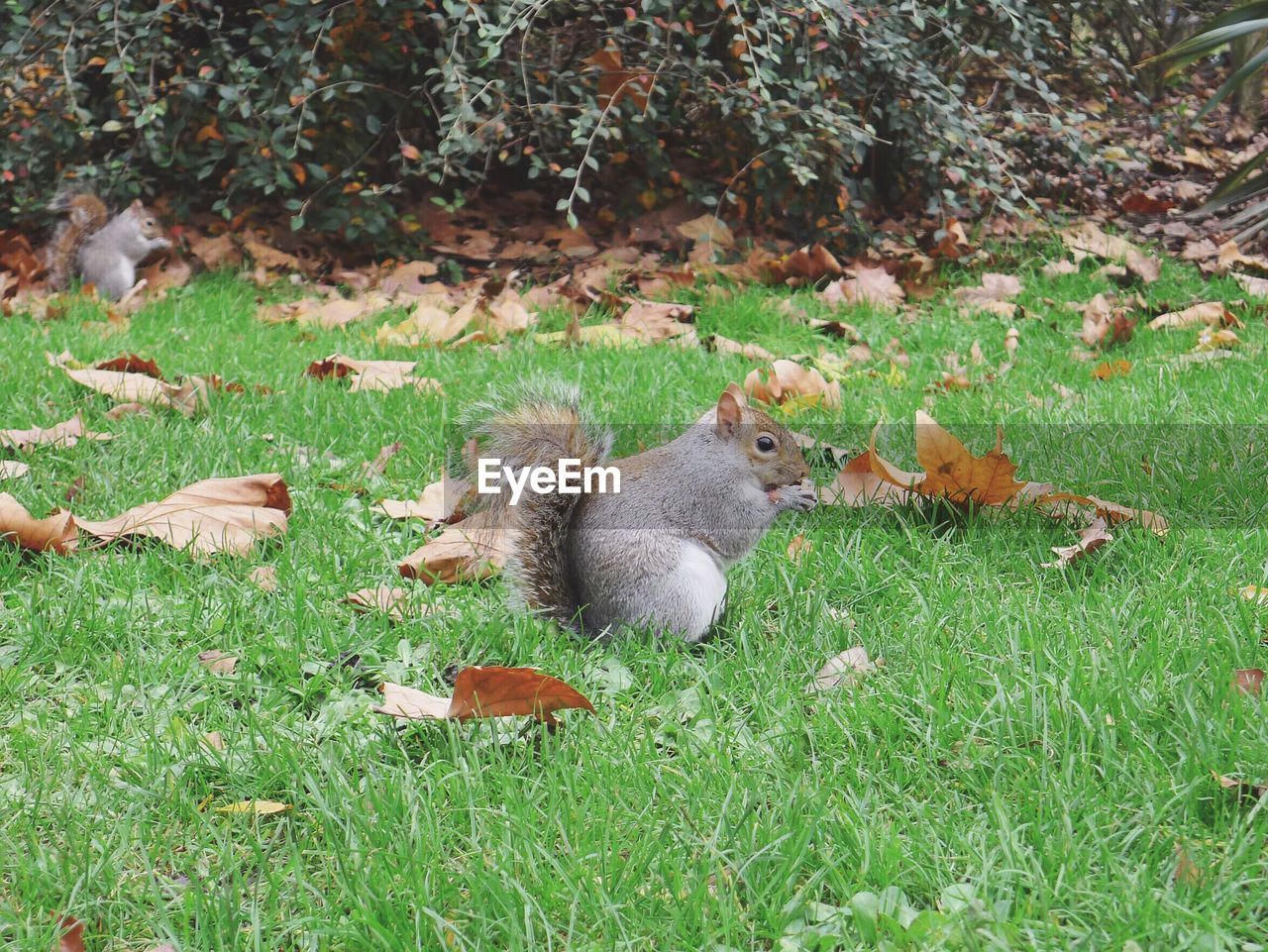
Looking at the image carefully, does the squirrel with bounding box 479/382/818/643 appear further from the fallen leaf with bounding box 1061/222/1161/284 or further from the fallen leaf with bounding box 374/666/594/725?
the fallen leaf with bounding box 1061/222/1161/284

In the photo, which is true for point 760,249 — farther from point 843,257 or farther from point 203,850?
point 203,850

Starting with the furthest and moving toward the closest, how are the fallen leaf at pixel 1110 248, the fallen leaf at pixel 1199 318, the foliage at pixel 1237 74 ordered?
the fallen leaf at pixel 1110 248
the foliage at pixel 1237 74
the fallen leaf at pixel 1199 318

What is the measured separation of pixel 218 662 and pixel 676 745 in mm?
661

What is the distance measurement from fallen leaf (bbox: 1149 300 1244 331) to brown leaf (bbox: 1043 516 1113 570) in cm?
178

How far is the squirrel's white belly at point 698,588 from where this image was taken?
1716mm

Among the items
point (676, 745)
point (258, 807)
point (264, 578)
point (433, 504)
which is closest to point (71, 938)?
point (258, 807)

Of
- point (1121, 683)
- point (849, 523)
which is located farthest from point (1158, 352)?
point (1121, 683)

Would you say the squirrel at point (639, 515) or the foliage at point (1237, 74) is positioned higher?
the foliage at point (1237, 74)

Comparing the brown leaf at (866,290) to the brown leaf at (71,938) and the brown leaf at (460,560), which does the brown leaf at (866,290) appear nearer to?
the brown leaf at (460,560)

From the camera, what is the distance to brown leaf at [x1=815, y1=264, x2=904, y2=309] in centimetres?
381

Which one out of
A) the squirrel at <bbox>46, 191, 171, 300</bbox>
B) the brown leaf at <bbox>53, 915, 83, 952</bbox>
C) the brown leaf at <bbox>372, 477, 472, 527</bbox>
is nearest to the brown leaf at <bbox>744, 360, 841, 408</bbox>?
the brown leaf at <bbox>372, 477, 472, 527</bbox>

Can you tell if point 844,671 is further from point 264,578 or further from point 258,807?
point 264,578

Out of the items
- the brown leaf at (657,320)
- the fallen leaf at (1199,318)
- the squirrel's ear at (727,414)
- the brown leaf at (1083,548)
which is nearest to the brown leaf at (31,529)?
the squirrel's ear at (727,414)

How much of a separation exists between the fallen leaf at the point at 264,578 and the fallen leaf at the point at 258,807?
0.56m
